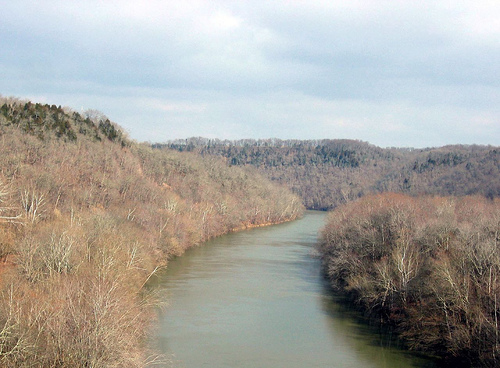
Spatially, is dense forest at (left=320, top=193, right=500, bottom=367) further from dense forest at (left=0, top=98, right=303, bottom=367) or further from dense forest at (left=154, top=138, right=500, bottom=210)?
dense forest at (left=154, top=138, right=500, bottom=210)

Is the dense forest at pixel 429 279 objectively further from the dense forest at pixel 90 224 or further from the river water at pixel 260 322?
the dense forest at pixel 90 224

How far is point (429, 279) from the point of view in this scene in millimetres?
21875

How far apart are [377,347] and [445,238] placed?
7.99 m

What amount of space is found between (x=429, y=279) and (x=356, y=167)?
130 meters

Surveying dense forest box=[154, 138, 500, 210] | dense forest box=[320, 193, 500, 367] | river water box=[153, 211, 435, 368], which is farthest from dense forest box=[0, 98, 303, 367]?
dense forest box=[154, 138, 500, 210]

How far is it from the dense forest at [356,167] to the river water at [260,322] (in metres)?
48.3

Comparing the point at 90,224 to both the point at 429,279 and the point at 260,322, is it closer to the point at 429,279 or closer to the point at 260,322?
the point at 260,322

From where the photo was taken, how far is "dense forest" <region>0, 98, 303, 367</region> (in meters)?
13.1

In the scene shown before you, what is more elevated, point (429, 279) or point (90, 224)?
point (90, 224)

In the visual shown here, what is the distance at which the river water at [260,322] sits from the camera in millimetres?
19031

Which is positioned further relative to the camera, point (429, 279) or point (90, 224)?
point (90, 224)

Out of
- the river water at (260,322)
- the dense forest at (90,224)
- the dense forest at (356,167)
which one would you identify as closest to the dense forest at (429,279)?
the river water at (260,322)

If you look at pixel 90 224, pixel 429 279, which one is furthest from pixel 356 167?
pixel 429 279

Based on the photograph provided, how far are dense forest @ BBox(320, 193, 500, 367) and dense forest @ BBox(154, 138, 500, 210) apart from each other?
152 ft
